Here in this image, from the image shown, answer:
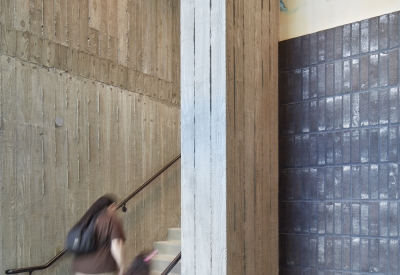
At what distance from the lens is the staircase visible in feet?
15.1

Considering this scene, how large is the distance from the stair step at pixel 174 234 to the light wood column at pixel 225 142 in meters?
2.78

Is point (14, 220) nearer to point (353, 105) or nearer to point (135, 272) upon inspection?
point (135, 272)

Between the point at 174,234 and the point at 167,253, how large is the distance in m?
0.36

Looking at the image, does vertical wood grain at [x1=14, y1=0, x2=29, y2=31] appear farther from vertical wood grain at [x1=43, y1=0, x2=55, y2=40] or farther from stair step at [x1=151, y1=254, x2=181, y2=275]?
stair step at [x1=151, y1=254, x2=181, y2=275]

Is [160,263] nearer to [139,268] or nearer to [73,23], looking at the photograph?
[139,268]

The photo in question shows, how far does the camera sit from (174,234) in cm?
522

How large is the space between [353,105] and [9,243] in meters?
2.97

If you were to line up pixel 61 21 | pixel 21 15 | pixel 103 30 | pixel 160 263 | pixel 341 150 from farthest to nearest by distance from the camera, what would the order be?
pixel 160 263, pixel 103 30, pixel 61 21, pixel 21 15, pixel 341 150

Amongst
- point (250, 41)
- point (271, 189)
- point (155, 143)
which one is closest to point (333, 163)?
point (271, 189)

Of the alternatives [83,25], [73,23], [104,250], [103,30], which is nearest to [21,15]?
[73,23]

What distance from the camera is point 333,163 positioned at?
97.7 inches

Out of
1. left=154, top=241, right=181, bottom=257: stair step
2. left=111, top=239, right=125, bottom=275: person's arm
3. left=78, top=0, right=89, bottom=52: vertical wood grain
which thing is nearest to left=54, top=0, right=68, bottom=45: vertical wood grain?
left=78, top=0, right=89, bottom=52: vertical wood grain

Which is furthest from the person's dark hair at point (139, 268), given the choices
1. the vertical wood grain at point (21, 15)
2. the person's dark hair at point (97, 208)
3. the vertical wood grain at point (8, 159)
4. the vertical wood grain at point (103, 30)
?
the vertical wood grain at point (103, 30)

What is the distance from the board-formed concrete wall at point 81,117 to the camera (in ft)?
11.7
